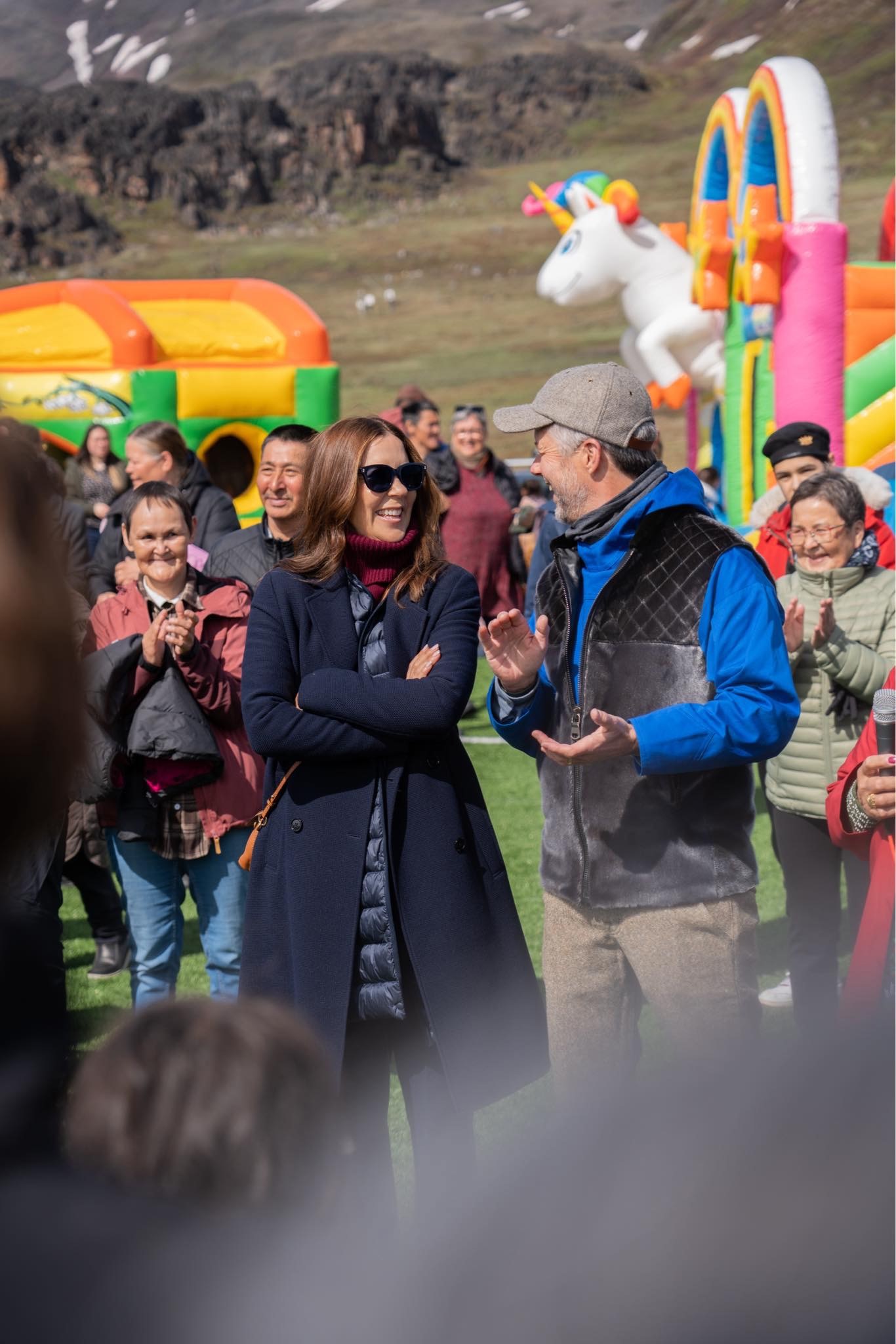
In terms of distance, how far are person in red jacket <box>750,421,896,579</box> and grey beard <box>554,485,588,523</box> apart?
1.89 metres

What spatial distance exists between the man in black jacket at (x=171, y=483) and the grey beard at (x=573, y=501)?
2.73m

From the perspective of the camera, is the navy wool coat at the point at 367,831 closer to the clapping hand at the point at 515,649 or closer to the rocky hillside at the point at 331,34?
the clapping hand at the point at 515,649

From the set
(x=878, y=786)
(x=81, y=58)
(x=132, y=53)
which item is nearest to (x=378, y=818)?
(x=878, y=786)

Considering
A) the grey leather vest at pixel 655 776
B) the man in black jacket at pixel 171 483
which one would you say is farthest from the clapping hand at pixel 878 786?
the man in black jacket at pixel 171 483

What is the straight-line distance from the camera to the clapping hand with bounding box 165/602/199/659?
354cm

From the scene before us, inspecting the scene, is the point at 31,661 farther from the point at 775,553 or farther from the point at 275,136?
the point at 275,136

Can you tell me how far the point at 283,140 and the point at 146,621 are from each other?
9994 cm

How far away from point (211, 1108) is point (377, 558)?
2286 millimetres

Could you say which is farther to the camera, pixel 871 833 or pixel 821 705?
pixel 821 705

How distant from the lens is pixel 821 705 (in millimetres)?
3928

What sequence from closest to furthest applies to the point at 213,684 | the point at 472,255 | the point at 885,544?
the point at 213,684
the point at 885,544
the point at 472,255

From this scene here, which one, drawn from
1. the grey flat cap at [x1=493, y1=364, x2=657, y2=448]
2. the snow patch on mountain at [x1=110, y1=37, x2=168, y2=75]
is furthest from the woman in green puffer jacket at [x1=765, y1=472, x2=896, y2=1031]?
the snow patch on mountain at [x1=110, y1=37, x2=168, y2=75]

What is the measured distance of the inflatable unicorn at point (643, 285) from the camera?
14.5 metres

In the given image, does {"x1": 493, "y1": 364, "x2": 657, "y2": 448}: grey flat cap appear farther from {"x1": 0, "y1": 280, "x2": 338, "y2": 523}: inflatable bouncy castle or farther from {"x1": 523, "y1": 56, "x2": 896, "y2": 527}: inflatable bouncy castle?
{"x1": 0, "y1": 280, "x2": 338, "y2": 523}: inflatable bouncy castle
